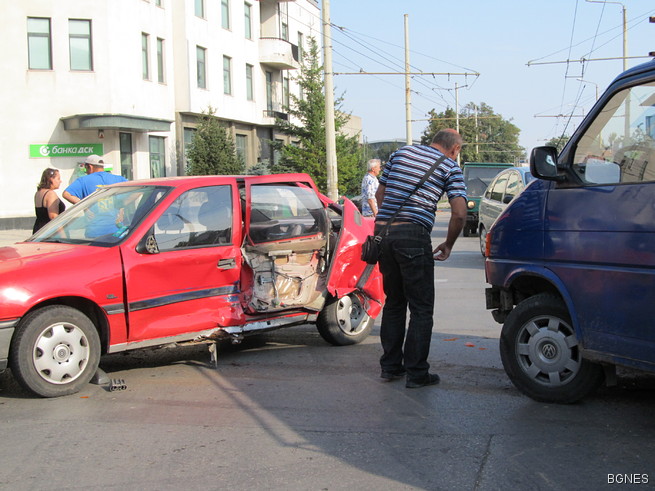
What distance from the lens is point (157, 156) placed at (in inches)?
1228

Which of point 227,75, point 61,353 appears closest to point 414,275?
point 61,353

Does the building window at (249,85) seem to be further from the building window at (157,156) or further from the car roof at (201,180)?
the car roof at (201,180)

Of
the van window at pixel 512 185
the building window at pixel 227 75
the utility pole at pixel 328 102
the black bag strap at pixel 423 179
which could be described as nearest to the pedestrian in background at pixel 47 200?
the black bag strap at pixel 423 179

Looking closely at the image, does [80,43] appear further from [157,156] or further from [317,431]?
[317,431]

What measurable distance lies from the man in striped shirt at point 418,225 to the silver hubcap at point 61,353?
7.74ft

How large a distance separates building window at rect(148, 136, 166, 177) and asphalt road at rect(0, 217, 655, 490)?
24.9 metres

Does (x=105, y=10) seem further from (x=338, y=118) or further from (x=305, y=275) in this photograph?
(x=305, y=275)

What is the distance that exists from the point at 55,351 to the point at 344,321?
110 inches

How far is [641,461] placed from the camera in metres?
4.04

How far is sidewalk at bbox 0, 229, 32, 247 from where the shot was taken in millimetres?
22516

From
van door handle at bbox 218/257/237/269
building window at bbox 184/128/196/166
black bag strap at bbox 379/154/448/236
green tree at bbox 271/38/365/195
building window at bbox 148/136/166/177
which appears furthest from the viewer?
green tree at bbox 271/38/365/195

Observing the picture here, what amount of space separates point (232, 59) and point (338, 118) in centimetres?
599

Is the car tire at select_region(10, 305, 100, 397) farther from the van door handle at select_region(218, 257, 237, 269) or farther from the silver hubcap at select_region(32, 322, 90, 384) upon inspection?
the van door handle at select_region(218, 257, 237, 269)

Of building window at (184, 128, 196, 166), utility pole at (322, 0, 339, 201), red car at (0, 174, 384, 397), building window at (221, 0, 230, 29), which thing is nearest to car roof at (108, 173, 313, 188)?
red car at (0, 174, 384, 397)
